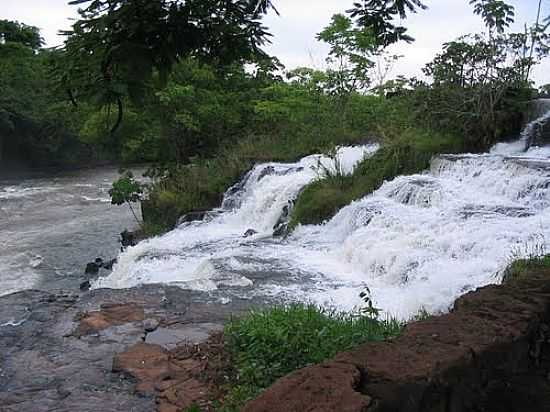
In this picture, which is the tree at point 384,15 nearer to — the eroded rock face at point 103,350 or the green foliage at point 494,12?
the eroded rock face at point 103,350

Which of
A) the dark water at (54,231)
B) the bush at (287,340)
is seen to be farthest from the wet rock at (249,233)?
the bush at (287,340)

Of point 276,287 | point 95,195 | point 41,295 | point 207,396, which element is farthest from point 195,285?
point 95,195

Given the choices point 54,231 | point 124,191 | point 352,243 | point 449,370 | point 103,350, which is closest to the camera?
point 449,370

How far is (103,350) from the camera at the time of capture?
197 inches

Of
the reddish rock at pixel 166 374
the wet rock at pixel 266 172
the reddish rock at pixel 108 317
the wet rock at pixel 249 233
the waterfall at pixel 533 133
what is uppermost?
the waterfall at pixel 533 133

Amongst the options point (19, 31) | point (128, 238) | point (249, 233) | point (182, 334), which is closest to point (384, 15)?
point (182, 334)

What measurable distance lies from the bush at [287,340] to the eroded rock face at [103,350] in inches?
13.3

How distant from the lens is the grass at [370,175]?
1141 centimetres

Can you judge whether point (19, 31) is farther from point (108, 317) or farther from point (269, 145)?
point (269, 145)

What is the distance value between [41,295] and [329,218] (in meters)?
5.14

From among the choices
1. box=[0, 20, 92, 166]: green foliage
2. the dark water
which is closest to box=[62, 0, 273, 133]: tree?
the dark water

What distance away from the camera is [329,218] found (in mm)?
11102

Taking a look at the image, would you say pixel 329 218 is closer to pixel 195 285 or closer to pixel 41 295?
pixel 195 285

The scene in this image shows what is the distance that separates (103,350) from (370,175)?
7971 millimetres
